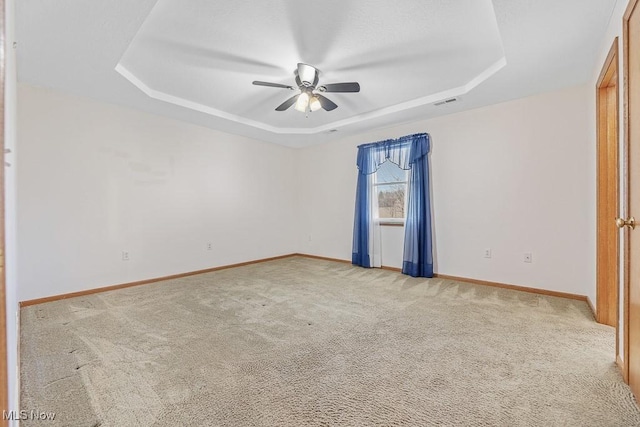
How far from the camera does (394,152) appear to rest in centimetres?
427

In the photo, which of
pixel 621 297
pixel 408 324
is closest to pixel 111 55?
pixel 408 324

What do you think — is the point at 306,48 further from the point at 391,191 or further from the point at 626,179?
the point at 391,191

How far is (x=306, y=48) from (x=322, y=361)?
8.15 ft

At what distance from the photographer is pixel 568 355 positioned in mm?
1844

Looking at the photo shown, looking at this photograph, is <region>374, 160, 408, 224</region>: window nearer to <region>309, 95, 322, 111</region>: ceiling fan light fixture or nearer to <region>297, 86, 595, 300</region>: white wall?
<region>297, 86, 595, 300</region>: white wall

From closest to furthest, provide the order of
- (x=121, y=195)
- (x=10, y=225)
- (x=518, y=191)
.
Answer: (x=10, y=225)
(x=518, y=191)
(x=121, y=195)

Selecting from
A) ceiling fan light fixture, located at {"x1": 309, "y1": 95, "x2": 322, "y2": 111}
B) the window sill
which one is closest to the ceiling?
ceiling fan light fixture, located at {"x1": 309, "y1": 95, "x2": 322, "y2": 111}

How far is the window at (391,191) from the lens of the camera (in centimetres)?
434

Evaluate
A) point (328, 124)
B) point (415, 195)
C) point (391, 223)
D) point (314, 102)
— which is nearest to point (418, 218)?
point (415, 195)

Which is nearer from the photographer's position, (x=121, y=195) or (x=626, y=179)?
(x=626, y=179)

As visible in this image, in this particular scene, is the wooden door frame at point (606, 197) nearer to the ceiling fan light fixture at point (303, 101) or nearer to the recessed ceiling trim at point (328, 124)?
the recessed ceiling trim at point (328, 124)

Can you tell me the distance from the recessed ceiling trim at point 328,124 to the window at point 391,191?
88 cm

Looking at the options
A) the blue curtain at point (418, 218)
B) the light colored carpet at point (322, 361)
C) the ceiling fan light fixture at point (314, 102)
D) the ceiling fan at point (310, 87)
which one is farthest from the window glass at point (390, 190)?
the ceiling fan light fixture at point (314, 102)

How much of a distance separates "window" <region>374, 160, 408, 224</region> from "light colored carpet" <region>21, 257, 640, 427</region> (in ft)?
5.31
